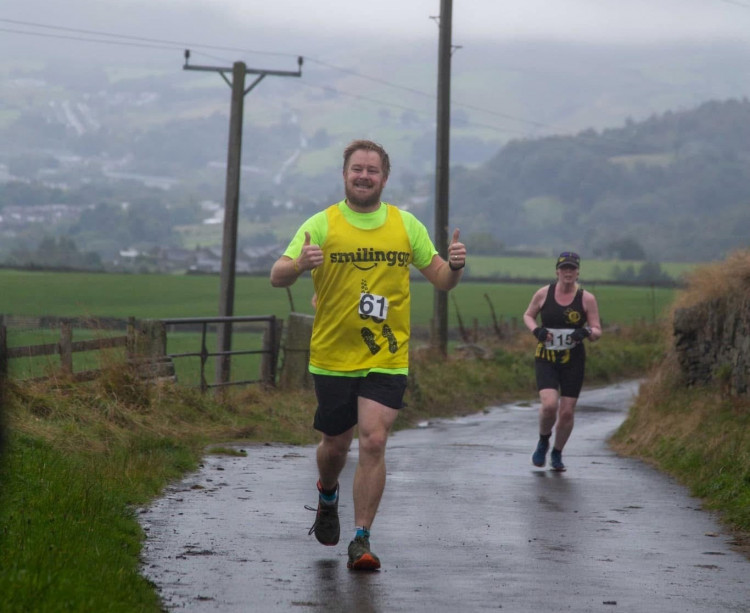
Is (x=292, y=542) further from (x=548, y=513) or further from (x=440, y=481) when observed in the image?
(x=440, y=481)

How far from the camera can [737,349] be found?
13438 millimetres

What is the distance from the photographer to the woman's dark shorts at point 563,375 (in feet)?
A: 41.5

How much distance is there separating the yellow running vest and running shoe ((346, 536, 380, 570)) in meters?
0.89

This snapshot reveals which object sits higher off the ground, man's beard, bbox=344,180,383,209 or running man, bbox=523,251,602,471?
man's beard, bbox=344,180,383,209

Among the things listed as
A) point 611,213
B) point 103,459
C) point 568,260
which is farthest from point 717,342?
point 611,213

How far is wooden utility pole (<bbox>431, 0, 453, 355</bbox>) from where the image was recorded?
28.1m

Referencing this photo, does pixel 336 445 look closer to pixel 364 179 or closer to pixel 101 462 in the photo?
pixel 364 179

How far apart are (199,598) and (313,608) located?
1.59 feet

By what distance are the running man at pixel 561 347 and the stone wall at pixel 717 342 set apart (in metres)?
1.61

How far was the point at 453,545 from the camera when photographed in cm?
772

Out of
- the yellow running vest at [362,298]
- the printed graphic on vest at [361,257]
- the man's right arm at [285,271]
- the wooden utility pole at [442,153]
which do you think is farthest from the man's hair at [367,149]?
the wooden utility pole at [442,153]

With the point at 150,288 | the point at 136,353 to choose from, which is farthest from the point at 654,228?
the point at 136,353

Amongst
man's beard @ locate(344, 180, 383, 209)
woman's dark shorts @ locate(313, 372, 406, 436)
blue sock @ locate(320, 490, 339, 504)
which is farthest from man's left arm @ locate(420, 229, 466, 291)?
blue sock @ locate(320, 490, 339, 504)

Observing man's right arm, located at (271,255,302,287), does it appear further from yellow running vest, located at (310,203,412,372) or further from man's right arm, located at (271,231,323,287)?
yellow running vest, located at (310,203,412,372)
